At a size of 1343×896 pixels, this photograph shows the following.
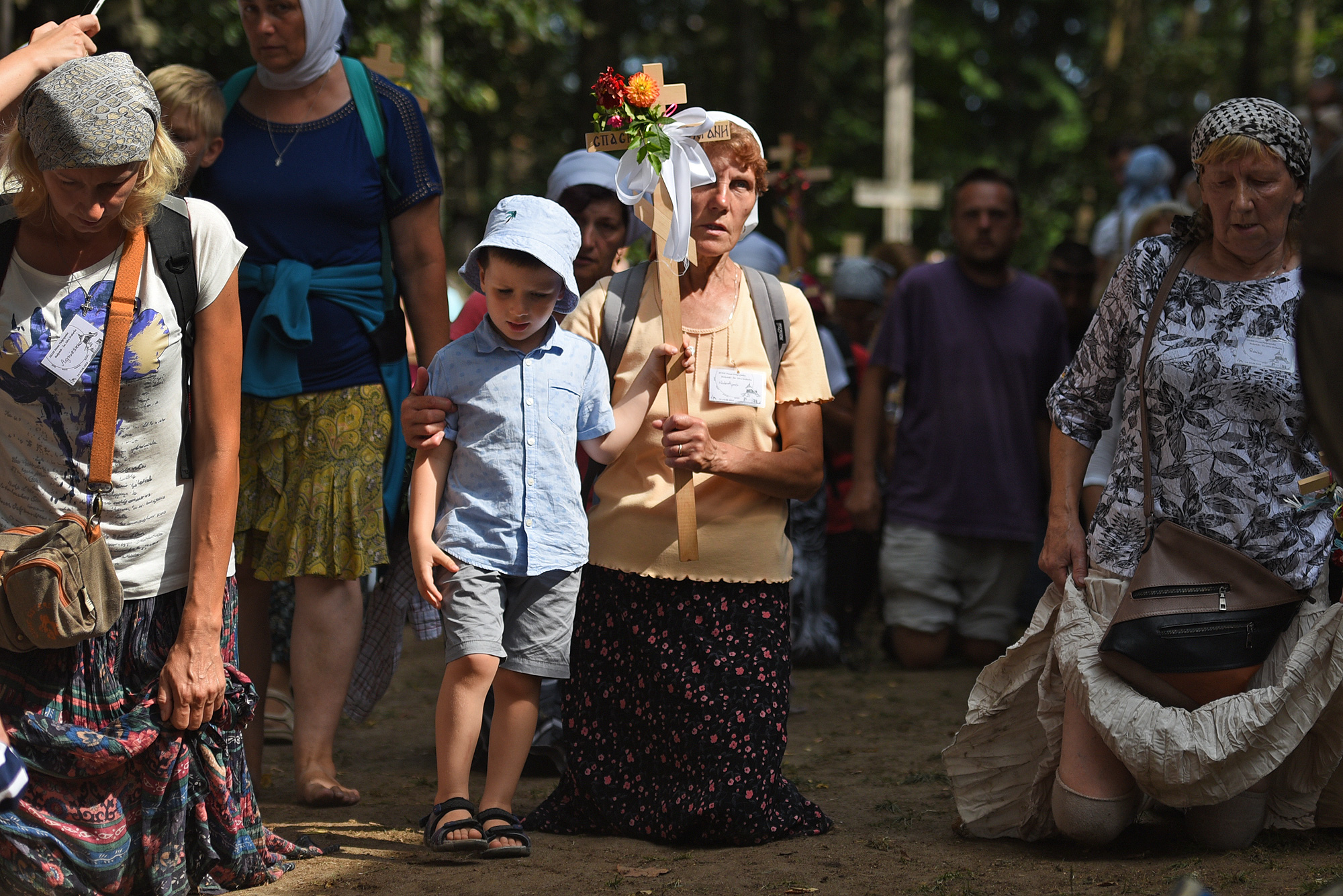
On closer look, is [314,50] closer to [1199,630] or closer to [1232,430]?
[1232,430]

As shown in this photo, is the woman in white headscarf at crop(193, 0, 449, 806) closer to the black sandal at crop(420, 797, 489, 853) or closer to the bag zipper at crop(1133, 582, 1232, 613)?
the black sandal at crop(420, 797, 489, 853)

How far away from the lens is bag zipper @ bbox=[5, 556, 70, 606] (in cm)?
297

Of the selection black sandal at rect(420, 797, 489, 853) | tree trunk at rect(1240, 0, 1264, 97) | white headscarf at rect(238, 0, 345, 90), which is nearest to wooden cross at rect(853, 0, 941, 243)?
tree trunk at rect(1240, 0, 1264, 97)

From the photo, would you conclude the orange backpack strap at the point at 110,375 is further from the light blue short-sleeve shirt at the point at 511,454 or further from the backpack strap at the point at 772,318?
the backpack strap at the point at 772,318

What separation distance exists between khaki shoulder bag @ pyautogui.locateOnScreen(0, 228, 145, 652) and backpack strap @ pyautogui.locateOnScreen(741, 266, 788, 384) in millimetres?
1707

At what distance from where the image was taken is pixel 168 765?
128 inches

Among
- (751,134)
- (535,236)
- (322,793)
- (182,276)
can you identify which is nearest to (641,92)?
(751,134)

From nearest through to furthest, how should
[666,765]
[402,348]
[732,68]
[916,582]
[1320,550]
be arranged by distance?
[1320,550] → [666,765] → [402,348] → [916,582] → [732,68]

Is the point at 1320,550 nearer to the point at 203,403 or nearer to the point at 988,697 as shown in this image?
the point at 988,697

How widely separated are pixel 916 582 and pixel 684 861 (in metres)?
3.58

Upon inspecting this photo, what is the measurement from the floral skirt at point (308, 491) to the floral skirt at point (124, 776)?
723mm

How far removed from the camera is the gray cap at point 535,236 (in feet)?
11.9

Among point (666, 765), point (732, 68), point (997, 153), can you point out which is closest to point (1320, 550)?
point (666, 765)

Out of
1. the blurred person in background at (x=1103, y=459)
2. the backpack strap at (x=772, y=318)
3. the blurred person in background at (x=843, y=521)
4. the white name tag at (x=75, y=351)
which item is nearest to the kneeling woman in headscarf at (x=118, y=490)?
the white name tag at (x=75, y=351)
